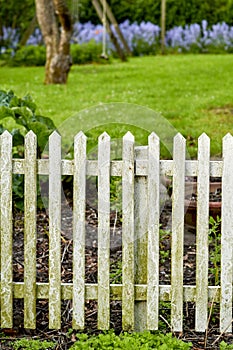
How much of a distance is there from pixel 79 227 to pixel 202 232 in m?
0.62

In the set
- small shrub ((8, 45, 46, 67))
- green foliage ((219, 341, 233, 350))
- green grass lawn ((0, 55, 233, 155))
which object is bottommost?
green foliage ((219, 341, 233, 350))

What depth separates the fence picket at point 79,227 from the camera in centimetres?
369

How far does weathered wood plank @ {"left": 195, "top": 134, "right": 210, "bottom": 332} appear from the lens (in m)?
3.64

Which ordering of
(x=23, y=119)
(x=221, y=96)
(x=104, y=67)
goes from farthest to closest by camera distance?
(x=104, y=67), (x=221, y=96), (x=23, y=119)

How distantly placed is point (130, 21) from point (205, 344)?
22.5m

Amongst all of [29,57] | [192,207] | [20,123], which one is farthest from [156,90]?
[29,57]

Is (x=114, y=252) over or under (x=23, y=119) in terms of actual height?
under

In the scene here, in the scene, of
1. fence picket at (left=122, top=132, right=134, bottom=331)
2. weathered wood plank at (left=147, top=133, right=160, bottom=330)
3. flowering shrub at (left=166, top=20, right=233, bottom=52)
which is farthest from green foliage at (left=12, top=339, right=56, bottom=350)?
flowering shrub at (left=166, top=20, right=233, bottom=52)

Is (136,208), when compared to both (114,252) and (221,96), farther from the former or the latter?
(221,96)

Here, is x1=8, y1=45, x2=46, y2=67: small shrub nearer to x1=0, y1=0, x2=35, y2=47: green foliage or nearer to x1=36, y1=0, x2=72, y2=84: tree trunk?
x1=0, y1=0, x2=35, y2=47: green foliage

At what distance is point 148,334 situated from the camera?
12.5ft

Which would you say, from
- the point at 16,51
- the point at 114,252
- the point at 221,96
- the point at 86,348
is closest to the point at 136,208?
the point at 86,348

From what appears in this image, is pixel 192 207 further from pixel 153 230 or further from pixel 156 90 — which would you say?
pixel 156 90

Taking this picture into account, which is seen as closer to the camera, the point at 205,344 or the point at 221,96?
the point at 205,344
